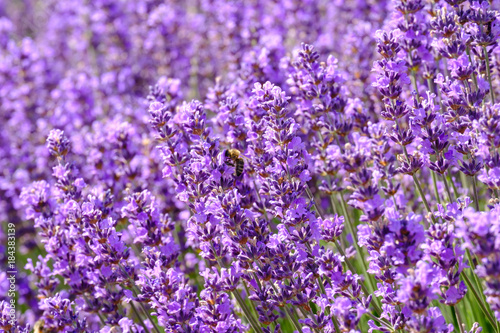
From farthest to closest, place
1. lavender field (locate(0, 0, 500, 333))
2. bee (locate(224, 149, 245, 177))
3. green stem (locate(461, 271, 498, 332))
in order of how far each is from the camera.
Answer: bee (locate(224, 149, 245, 177))
green stem (locate(461, 271, 498, 332))
lavender field (locate(0, 0, 500, 333))

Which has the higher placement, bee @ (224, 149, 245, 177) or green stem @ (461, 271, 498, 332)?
bee @ (224, 149, 245, 177)

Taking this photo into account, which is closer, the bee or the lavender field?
the lavender field

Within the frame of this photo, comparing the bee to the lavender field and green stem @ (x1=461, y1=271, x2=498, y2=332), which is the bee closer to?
the lavender field

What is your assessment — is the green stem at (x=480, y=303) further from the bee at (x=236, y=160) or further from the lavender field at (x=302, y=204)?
the bee at (x=236, y=160)

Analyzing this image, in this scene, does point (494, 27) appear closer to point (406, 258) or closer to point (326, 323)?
point (406, 258)

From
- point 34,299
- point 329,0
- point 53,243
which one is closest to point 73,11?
point 329,0

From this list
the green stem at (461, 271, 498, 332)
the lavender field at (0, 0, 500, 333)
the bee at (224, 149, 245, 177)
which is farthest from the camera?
the bee at (224, 149, 245, 177)

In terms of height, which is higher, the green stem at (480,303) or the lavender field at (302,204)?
the lavender field at (302,204)

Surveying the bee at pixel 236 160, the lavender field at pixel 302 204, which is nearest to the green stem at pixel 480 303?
the lavender field at pixel 302 204

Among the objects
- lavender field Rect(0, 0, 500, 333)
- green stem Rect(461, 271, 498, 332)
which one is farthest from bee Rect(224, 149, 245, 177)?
green stem Rect(461, 271, 498, 332)
